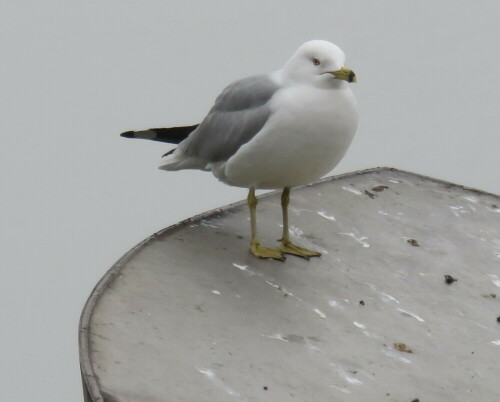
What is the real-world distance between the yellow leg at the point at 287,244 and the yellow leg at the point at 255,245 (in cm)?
4

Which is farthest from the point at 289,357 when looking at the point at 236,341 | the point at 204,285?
the point at 204,285

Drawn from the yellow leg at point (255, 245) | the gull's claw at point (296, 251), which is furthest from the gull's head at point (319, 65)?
the gull's claw at point (296, 251)

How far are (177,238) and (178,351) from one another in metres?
0.73

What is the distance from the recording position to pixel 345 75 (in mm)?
3732

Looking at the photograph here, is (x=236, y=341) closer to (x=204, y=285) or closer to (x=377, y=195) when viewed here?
(x=204, y=285)

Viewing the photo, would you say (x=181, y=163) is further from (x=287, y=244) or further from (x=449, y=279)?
(x=449, y=279)

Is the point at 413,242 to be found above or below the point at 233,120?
below

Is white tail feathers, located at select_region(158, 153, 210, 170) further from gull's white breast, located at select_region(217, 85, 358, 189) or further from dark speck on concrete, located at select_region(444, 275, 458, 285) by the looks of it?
dark speck on concrete, located at select_region(444, 275, 458, 285)

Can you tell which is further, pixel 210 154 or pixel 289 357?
pixel 210 154

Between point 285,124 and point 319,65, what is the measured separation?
20 centimetres

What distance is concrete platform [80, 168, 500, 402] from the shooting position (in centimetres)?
330

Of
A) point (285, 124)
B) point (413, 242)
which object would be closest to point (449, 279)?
point (413, 242)

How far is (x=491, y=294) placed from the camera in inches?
155

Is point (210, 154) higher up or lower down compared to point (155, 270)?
higher up
